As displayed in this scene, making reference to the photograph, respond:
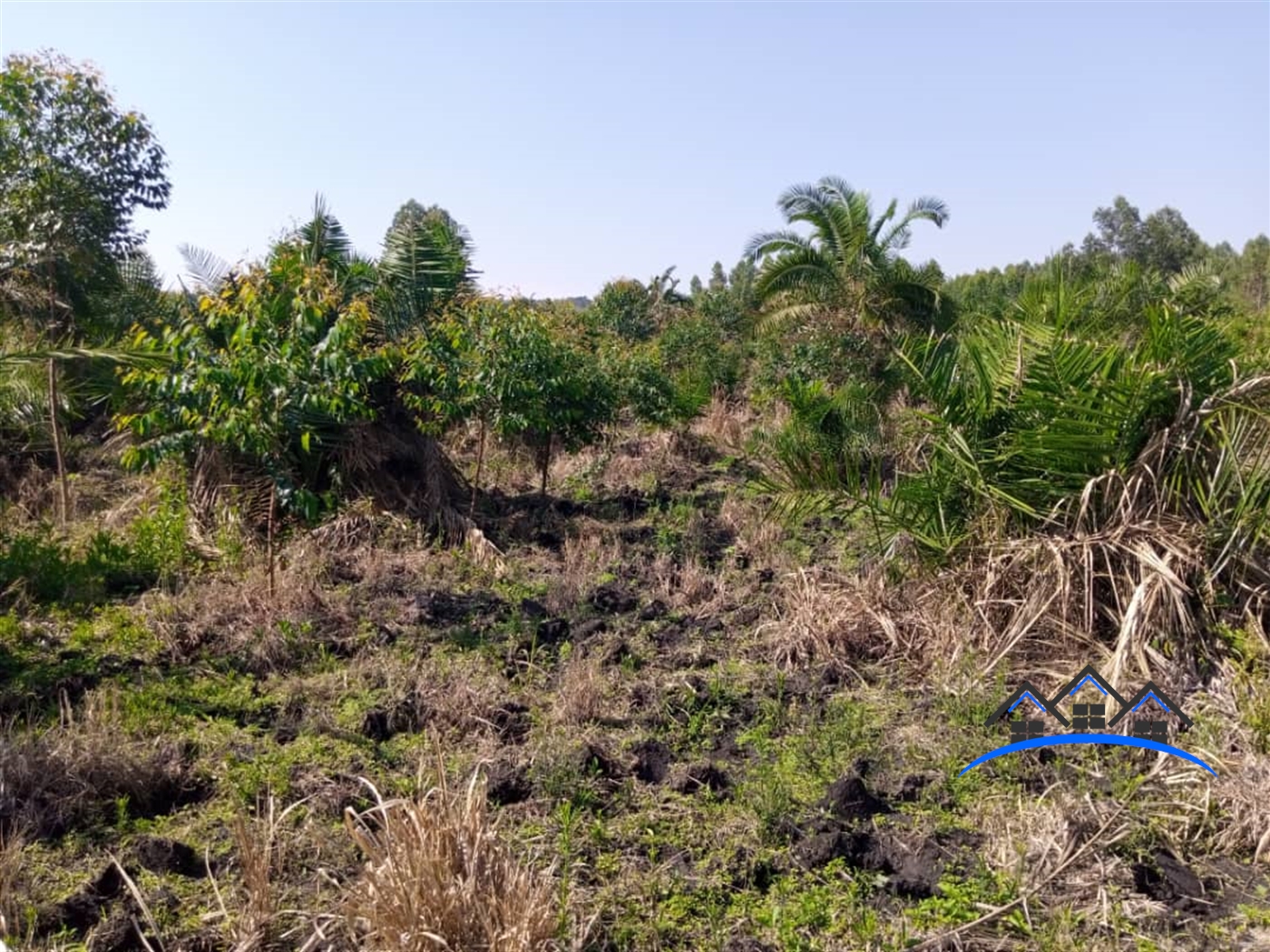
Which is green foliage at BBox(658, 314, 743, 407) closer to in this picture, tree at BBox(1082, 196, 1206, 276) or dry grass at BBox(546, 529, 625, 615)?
dry grass at BBox(546, 529, 625, 615)

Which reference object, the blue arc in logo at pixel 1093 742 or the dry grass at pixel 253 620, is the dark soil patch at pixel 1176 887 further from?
the dry grass at pixel 253 620

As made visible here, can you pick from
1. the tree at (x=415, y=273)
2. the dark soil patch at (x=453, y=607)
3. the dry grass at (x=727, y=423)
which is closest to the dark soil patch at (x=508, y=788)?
the dark soil patch at (x=453, y=607)

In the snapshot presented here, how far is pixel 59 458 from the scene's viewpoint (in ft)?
30.4

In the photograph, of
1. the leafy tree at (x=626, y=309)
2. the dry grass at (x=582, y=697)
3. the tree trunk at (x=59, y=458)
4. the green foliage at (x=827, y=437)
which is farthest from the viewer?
the leafy tree at (x=626, y=309)

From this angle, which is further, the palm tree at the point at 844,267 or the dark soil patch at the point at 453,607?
the palm tree at the point at 844,267

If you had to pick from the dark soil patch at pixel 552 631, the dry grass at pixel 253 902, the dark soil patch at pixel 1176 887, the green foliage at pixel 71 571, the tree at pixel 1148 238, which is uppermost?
the tree at pixel 1148 238

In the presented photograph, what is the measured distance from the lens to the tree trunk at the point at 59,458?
363 inches

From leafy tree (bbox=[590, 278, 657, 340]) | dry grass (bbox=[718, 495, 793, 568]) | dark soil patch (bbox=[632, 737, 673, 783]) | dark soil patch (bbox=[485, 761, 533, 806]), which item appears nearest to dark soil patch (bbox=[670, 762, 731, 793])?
dark soil patch (bbox=[632, 737, 673, 783])

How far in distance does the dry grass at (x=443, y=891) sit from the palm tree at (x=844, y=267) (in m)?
12.2

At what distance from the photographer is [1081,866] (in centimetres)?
364

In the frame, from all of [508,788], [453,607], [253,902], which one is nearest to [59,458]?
[453,607]

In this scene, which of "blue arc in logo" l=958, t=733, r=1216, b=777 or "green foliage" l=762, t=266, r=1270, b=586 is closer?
"blue arc in logo" l=958, t=733, r=1216, b=777

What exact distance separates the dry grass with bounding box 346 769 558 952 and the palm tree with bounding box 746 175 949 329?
12189mm

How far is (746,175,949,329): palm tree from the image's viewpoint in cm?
1416
